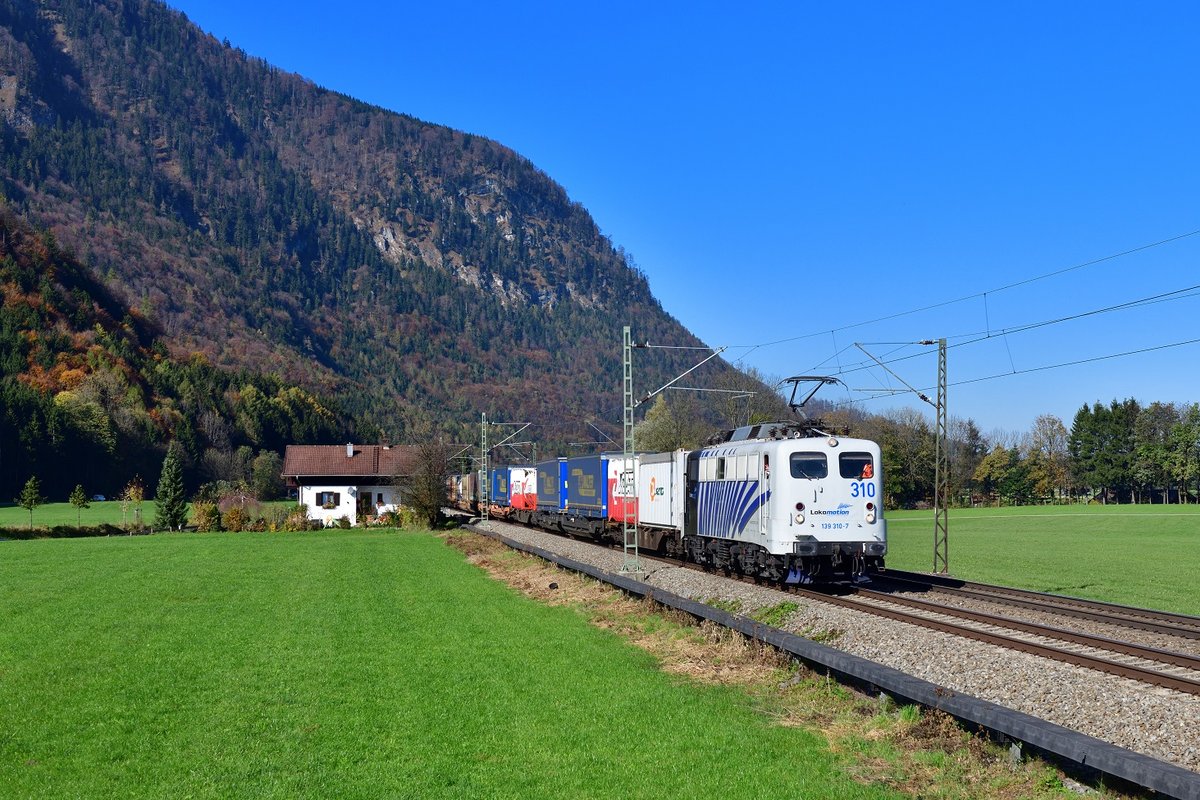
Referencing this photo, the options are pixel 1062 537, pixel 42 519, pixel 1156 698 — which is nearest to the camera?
pixel 1156 698

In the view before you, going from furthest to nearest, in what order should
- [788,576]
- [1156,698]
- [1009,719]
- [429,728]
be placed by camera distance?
[788,576], [1156,698], [429,728], [1009,719]

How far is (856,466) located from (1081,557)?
69.7ft

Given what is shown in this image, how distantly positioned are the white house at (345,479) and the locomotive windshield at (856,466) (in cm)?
6458

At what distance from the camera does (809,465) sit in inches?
896

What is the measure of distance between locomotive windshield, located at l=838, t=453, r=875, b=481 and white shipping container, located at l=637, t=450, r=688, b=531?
26.5 ft

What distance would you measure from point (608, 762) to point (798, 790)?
6.05 ft

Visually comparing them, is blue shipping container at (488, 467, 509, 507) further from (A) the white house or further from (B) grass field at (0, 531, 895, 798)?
(B) grass field at (0, 531, 895, 798)

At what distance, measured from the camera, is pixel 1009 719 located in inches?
354

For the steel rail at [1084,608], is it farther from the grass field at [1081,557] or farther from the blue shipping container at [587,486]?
the blue shipping container at [587,486]

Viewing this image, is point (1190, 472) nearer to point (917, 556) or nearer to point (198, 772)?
point (917, 556)

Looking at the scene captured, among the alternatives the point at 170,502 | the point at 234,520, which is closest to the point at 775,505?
the point at 234,520

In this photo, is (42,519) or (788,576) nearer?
(788,576)

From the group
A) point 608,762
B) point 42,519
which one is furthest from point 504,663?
point 42,519

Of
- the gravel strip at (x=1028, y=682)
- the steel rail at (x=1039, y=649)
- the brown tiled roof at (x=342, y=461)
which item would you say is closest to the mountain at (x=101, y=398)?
the brown tiled roof at (x=342, y=461)
